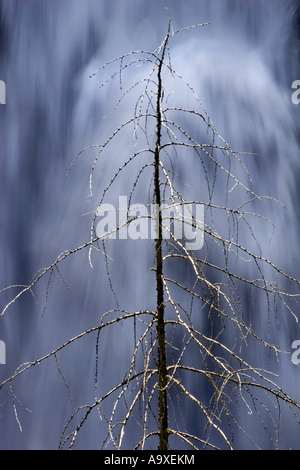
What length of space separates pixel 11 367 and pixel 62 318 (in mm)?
1721

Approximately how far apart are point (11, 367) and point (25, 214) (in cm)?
318

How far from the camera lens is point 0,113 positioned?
1115 cm

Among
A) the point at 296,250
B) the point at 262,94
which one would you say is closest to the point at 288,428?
the point at 296,250

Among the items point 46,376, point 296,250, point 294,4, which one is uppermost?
point 294,4

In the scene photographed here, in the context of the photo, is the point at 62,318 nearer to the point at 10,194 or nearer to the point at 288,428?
the point at 10,194

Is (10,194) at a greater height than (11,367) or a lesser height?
greater

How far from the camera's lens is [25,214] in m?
10.9

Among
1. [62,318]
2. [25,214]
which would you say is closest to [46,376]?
[62,318]
